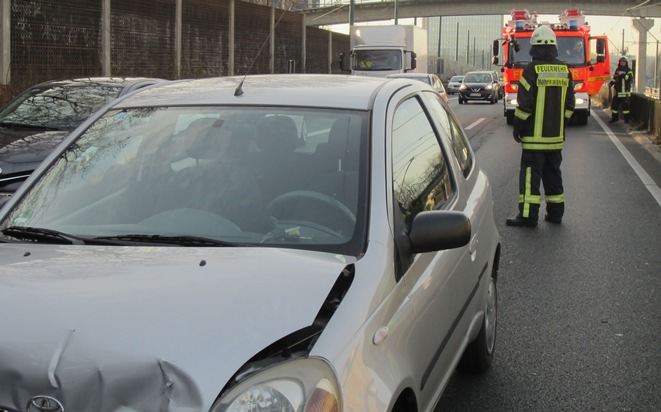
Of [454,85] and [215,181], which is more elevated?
[454,85]

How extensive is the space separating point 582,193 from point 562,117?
3121 millimetres

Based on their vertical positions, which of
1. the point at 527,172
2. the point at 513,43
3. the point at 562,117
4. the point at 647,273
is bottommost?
the point at 647,273

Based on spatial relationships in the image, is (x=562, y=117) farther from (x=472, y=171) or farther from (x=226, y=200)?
(x=226, y=200)

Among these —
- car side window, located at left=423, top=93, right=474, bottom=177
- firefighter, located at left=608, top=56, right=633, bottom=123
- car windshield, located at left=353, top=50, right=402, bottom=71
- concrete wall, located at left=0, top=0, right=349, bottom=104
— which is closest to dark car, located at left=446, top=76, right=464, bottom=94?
concrete wall, located at left=0, top=0, right=349, bottom=104

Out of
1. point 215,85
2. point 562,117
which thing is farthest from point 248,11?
point 215,85

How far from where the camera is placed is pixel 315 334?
8.08ft

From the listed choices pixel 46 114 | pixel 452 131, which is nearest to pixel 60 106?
pixel 46 114

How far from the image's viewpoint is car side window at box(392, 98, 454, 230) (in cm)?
348

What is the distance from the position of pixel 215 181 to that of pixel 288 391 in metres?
1.40

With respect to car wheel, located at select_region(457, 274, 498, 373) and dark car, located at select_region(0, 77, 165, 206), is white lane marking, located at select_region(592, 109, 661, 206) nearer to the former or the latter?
dark car, located at select_region(0, 77, 165, 206)

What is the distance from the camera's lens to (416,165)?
3.79 metres

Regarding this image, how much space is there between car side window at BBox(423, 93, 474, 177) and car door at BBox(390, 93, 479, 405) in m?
0.15

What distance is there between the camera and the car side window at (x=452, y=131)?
4.59 m

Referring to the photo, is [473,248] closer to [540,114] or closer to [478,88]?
[540,114]
